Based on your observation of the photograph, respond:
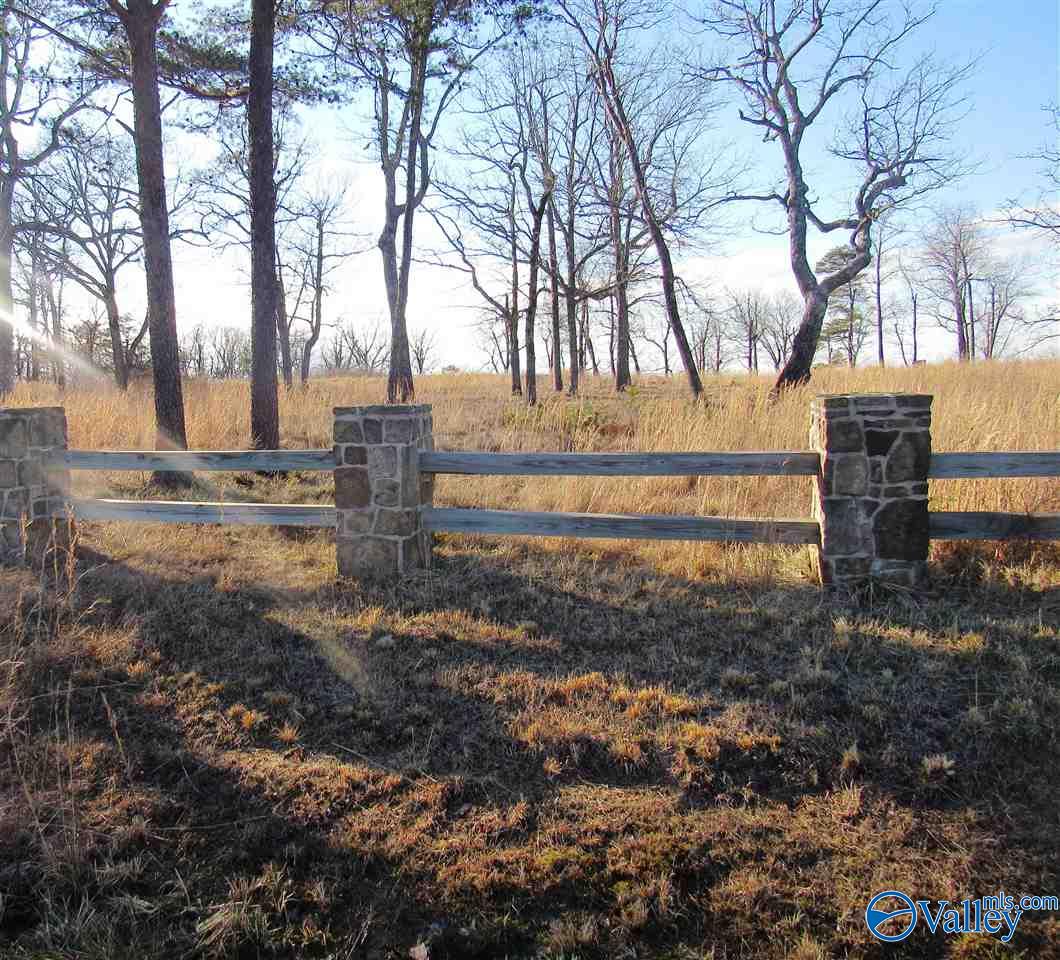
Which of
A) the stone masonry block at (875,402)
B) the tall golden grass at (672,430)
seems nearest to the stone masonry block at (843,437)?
the stone masonry block at (875,402)

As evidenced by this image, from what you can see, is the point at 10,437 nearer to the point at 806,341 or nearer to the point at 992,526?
the point at 992,526

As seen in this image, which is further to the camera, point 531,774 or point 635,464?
point 635,464

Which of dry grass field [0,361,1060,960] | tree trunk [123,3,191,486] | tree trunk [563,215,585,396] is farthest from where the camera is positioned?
tree trunk [563,215,585,396]

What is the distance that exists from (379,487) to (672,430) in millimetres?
3776

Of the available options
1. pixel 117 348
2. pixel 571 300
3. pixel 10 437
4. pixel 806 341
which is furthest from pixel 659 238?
pixel 117 348

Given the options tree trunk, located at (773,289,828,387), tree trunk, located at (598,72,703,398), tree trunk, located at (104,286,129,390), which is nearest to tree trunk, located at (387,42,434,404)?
tree trunk, located at (598,72,703,398)

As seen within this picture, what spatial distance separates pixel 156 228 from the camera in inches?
330

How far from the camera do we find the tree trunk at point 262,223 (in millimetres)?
8539

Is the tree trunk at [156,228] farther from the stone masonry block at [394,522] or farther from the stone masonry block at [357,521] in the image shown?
the stone masonry block at [394,522]

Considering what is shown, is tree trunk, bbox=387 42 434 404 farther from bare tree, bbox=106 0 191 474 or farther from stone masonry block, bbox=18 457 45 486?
stone masonry block, bbox=18 457 45 486

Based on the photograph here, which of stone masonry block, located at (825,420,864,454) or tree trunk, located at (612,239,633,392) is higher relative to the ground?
tree trunk, located at (612,239,633,392)

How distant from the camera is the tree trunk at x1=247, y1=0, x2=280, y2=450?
28.0 ft

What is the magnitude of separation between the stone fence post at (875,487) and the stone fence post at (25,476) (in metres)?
6.35

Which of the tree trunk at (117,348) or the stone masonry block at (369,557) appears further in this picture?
the tree trunk at (117,348)
